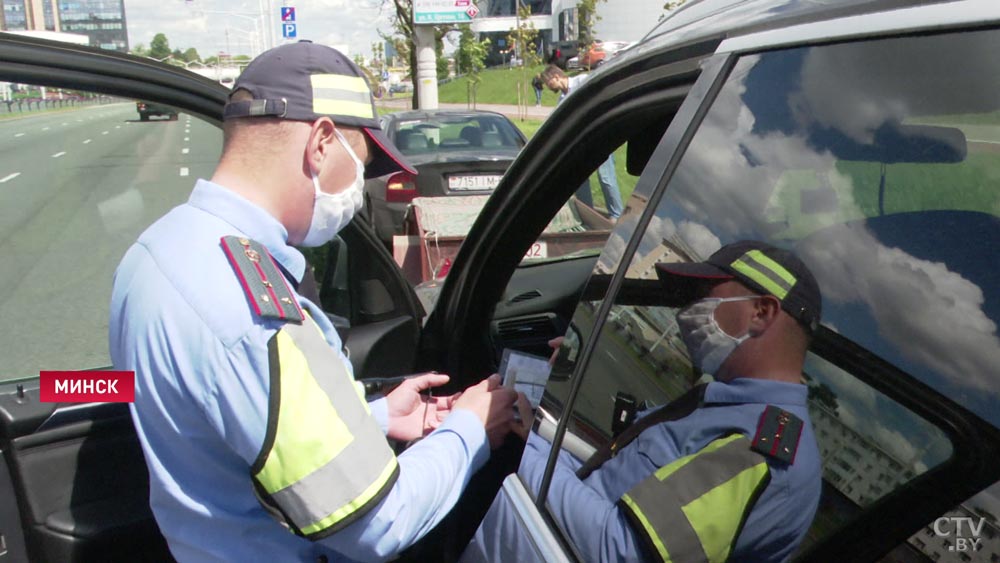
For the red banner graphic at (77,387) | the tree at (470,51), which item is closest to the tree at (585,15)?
the tree at (470,51)

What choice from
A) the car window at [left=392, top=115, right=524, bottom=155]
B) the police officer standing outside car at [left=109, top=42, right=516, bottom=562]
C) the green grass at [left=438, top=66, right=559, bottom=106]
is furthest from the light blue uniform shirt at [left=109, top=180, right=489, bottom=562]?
the green grass at [left=438, top=66, right=559, bottom=106]

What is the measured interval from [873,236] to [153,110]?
193cm

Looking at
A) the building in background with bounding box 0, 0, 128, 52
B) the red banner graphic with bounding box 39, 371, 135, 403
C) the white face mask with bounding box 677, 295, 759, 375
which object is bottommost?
the red banner graphic with bounding box 39, 371, 135, 403

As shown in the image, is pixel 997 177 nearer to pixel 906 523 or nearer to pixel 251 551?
pixel 906 523

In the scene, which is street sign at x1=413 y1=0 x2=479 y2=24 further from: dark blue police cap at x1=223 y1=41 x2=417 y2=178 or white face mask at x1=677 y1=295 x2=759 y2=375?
white face mask at x1=677 y1=295 x2=759 y2=375

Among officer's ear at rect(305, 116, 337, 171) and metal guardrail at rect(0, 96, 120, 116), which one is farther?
metal guardrail at rect(0, 96, 120, 116)

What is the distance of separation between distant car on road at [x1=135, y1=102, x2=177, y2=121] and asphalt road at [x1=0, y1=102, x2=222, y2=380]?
3cm

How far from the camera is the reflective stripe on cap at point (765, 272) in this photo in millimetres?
1062

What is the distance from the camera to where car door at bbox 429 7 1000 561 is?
847 millimetres

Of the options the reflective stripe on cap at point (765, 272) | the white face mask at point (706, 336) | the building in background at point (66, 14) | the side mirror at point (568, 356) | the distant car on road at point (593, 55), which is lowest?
the side mirror at point (568, 356)

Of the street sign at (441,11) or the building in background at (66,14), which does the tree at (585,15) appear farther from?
the building in background at (66,14)

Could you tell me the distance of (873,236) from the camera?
962mm

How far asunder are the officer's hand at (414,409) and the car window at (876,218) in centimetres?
94

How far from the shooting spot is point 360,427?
1.50 metres
